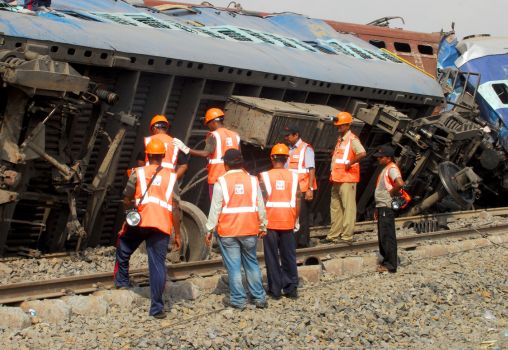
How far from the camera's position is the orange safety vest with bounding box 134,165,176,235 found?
7.01 m

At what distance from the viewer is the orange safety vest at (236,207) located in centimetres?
743

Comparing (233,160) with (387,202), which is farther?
(387,202)

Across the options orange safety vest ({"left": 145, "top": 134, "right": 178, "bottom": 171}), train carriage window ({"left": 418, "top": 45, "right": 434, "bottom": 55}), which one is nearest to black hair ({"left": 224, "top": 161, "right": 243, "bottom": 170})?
orange safety vest ({"left": 145, "top": 134, "right": 178, "bottom": 171})

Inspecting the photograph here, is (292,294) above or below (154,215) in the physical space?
below

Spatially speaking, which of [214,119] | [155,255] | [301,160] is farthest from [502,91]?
[155,255]

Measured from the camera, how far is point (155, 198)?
23.2 ft

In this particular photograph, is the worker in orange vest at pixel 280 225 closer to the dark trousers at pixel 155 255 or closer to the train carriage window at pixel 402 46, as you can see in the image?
the dark trousers at pixel 155 255

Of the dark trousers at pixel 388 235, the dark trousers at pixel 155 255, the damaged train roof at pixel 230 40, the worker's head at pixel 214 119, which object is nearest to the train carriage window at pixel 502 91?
the damaged train roof at pixel 230 40

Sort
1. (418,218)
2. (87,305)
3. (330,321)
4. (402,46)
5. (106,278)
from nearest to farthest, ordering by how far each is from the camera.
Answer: (87,305) → (330,321) → (106,278) → (418,218) → (402,46)

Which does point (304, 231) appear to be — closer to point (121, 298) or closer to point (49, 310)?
point (121, 298)

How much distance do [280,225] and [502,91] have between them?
10274mm

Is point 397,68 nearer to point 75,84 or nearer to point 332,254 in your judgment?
point 332,254

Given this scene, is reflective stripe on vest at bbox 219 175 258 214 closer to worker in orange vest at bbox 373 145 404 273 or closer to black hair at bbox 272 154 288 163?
black hair at bbox 272 154 288 163

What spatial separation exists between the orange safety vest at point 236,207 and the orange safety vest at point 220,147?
1.90 meters
